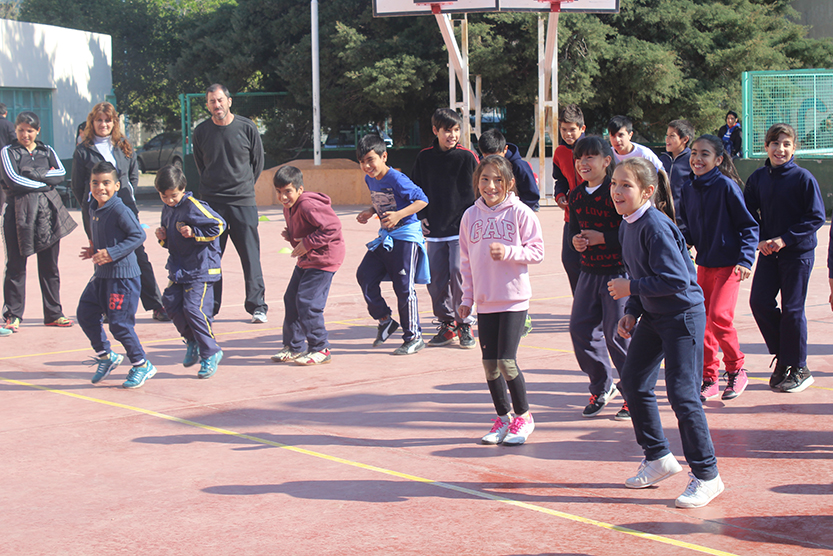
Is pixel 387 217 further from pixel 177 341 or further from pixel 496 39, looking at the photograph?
pixel 496 39

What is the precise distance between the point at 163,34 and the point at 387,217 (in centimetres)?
3006

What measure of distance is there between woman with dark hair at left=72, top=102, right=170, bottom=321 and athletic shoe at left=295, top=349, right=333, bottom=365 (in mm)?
2233

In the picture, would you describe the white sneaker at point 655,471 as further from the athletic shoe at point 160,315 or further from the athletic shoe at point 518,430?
the athletic shoe at point 160,315

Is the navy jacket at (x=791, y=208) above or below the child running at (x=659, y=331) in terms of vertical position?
above

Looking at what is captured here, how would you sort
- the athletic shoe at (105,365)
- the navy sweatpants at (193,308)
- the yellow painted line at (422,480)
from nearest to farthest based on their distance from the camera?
the yellow painted line at (422,480) < the athletic shoe at (105,365) < the navy sweatpants at (193,308)

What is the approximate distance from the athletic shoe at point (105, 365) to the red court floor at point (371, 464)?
0.07 meters

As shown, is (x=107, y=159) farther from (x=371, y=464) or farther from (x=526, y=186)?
(x=371, y=464)

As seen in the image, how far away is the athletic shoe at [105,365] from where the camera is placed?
649cm

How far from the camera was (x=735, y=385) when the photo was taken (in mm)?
5863

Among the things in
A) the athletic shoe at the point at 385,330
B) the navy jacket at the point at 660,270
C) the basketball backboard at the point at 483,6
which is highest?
the basketball backboard at the point at 483,6

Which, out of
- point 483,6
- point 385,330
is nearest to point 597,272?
point 385,330

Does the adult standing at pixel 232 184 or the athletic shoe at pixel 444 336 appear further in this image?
the adult standing at pixel 232 184

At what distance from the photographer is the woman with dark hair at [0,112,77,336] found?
8.40 meters

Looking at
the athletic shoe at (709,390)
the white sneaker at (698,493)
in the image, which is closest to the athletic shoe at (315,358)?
the athletic shoe at (709,390)
